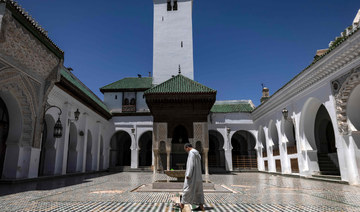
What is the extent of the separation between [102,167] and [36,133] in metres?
8.10

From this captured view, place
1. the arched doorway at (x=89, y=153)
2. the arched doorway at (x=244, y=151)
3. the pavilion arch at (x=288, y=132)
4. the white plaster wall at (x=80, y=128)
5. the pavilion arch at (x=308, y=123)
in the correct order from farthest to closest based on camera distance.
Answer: the arched doorway at (x=244, y=151), the arched doorway at (x=89, y=153), the pavilion arch at (x=288, y=132), the white plaster wall at (x=80, y=128), the pavilion arch at (x=308, y=123)

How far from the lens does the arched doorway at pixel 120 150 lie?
16.9 m

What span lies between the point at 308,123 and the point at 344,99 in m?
2.36

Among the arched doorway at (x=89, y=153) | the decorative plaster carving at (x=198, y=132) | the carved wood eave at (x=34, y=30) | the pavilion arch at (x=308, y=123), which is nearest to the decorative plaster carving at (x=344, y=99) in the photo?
the pavilion arch at (x=308, y=123)

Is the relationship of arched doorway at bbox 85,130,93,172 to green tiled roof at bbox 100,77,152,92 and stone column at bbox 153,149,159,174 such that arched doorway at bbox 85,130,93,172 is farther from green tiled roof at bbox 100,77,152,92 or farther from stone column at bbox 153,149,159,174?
green tiled roof at bbox 100,77,152,92

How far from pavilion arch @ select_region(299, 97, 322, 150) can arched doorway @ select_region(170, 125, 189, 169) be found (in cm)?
583

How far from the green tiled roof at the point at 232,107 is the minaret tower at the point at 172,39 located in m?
3.30

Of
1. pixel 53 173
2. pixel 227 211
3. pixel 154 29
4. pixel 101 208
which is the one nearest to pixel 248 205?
pixel 227 211

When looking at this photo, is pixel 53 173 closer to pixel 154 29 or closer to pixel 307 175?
pixel 307 175

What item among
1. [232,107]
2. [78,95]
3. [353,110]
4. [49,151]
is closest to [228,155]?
[232,107]

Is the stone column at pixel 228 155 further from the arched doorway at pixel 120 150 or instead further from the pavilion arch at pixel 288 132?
the arched doorway at pixel 120 150

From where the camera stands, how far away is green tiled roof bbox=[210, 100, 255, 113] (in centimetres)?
1569

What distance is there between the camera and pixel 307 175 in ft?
29.5

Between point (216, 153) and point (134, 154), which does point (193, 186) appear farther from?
point (216, 153)
